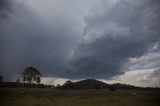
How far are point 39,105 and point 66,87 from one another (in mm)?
70440

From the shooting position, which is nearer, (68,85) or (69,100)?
(69,100)

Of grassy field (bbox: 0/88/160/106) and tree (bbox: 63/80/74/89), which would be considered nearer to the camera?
grassy field (bbox: 0/88/160/106)

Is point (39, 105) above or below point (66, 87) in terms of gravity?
below

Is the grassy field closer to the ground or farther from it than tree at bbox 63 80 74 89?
closer to the ground

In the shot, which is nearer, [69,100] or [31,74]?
[69,100]

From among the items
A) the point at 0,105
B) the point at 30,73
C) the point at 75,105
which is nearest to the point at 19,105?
the point at 0,105

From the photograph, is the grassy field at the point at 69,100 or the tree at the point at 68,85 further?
the tree at the point at 68,85

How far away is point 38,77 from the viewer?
331ft

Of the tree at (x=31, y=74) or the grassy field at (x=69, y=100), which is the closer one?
the grassy field at (x=69, y=100)

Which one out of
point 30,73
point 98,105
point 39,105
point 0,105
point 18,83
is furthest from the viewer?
point 18,83

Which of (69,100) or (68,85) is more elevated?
(68,85)

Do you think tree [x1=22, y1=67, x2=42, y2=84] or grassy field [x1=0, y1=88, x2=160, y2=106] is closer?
grassy field [x1=0, y1=88, x2=160, y2=106]

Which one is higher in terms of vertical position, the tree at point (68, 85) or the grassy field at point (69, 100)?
the tree at point (68, 85)

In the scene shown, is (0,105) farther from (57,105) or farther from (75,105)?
(75,105)
